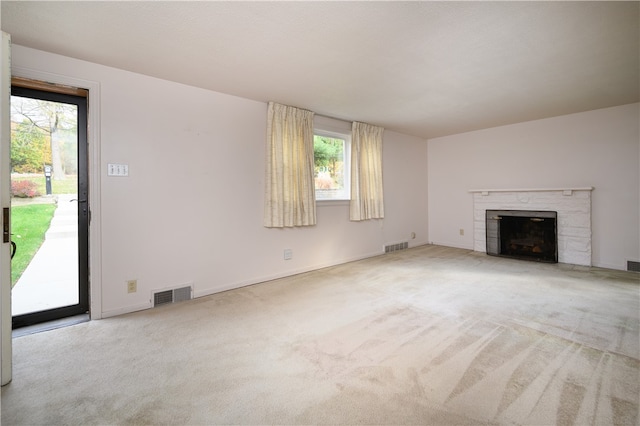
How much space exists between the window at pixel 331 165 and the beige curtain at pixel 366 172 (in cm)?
14

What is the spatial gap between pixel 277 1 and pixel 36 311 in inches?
124

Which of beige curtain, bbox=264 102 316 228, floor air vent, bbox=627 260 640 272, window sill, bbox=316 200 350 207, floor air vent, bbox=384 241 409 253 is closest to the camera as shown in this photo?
beige curtain, bbox=264 102 316 228

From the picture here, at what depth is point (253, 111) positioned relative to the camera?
11.5 feet

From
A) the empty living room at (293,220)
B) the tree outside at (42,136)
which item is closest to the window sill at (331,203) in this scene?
the empty living room at (293,220)

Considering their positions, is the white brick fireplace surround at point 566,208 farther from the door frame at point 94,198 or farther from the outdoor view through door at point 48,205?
the outdoor view through door at point 48,205

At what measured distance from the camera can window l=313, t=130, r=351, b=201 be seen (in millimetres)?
4359

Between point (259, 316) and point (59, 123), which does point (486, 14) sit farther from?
point (59, 123)

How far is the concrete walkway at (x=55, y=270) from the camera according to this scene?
2461 millimetres

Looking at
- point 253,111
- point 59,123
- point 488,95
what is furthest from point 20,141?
point 488,95

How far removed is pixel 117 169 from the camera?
2.63m

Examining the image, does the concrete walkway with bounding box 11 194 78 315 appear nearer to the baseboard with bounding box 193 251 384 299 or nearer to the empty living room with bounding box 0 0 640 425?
the empty living room with bounding box 0 0 640 425

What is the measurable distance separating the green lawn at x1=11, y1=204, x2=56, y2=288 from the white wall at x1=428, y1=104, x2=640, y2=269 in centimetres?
615

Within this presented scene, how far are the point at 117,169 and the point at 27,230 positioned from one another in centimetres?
87

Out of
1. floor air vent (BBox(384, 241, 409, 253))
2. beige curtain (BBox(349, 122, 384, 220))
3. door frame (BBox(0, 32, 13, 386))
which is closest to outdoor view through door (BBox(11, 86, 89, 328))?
door frame (BBox(0, 32, 13, 386))
